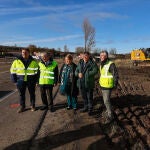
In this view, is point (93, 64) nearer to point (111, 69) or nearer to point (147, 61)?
point (111, 69)

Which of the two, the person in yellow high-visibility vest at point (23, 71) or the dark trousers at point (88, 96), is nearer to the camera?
the dark trousers at point (88, 96)

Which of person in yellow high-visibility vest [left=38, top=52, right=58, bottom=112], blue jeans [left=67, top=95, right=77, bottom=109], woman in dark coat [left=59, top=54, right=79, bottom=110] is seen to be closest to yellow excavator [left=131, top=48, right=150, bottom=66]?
blue jeans [left=67, top=95, right=77, bottom=109]

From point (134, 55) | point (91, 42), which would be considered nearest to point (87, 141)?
Result: point (134, 55)

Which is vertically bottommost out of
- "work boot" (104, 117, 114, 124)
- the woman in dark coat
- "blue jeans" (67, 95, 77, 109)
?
"work boot" (104, 117, 114, 124)

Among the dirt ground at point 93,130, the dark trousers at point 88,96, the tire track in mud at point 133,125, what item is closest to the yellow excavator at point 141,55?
the tire track in mud at point 133,125

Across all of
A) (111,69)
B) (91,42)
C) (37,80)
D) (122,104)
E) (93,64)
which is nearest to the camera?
(111,69)

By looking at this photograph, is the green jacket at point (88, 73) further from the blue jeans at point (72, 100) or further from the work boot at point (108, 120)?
the work boot at point (108, 120)

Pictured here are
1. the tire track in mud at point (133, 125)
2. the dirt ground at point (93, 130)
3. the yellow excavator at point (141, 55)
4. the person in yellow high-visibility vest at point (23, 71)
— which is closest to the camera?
the dirt ground at point (93, 130)

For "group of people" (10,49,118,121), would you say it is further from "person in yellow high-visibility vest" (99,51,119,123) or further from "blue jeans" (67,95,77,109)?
"person in yellow high-visibility vest" (99,51,119,123)

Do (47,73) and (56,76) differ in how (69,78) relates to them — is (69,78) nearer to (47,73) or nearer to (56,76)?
(56,76)

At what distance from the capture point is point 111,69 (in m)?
8.71

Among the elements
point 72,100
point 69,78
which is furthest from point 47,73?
point 72,100

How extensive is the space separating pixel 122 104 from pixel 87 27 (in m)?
54.9

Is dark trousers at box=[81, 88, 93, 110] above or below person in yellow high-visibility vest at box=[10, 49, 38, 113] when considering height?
below
